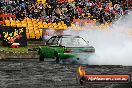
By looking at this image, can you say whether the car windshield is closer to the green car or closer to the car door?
the green car

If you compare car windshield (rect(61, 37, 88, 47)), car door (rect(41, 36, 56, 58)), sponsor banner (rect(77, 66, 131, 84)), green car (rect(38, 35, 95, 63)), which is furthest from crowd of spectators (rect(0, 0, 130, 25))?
sponsor banner (rect(77, 66, 131, 84))

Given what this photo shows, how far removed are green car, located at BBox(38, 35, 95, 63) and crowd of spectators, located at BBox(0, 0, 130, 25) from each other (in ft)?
35.0

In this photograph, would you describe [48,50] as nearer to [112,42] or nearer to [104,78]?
[112,42]

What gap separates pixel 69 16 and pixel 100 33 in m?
4.27

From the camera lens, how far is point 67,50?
1998 centimetres

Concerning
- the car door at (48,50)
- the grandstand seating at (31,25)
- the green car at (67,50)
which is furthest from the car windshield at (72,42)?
the grandstand seating at (31,25)

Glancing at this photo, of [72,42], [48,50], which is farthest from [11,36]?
[72,42]

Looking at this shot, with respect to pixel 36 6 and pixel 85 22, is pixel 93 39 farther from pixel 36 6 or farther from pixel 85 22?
pixel 36 6

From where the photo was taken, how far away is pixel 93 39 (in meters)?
28.6

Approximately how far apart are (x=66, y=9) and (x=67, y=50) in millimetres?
15916

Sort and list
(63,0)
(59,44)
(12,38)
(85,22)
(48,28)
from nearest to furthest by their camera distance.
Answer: (59,44)
(12,38)
(48,28)
(85,22)
(63,0)

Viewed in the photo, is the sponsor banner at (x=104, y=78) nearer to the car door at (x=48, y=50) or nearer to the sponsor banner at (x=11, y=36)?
the car door at (x=48, y=50)

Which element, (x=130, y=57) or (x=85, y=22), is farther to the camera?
(x=85, y=22)

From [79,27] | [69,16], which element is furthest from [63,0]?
[79,27]
